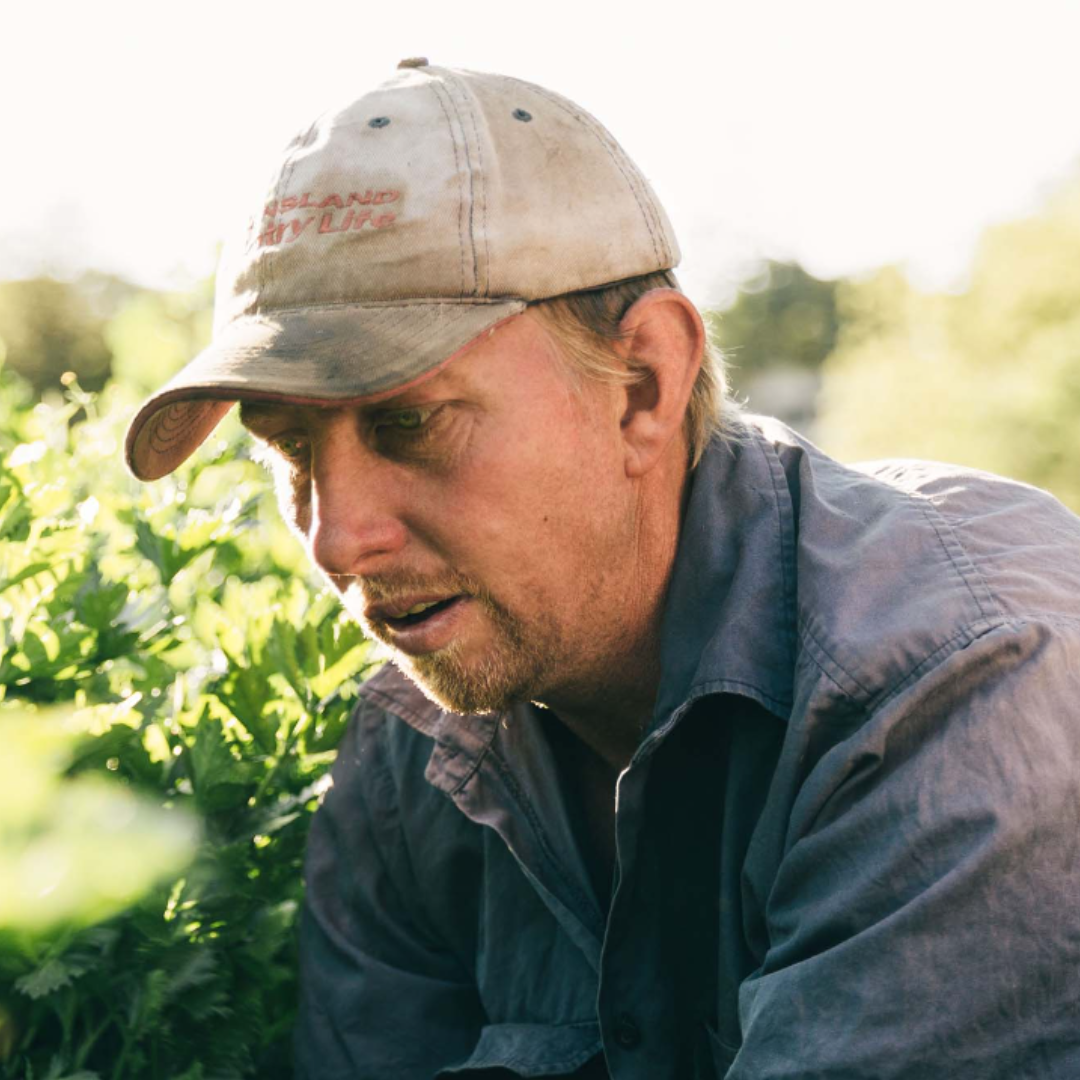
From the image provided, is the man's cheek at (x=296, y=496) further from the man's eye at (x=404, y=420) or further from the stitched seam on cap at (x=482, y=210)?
the stitched seam on cap at (x=482, y=210)

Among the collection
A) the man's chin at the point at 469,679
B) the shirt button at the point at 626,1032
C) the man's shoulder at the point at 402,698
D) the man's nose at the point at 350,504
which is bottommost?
the shirt button at the point at 626,1032

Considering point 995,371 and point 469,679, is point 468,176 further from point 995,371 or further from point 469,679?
point 995,371

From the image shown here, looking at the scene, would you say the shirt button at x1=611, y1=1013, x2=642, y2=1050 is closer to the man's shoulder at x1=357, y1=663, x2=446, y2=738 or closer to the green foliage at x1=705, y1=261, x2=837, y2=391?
the man's shoulder at x1=357, y1=663, x2=446, y2=738

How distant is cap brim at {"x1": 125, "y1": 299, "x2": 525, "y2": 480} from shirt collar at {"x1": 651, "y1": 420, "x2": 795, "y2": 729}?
1.64 ft

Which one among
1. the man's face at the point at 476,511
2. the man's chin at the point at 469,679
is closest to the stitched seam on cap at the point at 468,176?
the man's face at the point at 476,511

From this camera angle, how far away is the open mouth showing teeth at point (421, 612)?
2189 mm

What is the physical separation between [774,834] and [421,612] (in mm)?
652

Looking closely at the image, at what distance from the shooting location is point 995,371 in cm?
1977

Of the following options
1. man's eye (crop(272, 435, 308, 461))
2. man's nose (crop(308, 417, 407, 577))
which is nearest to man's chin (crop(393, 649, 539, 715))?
man's nose (crop(308, 417, 407, 577))

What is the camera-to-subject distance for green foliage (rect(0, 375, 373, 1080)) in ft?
6.76

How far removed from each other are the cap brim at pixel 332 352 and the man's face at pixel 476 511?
69 millimetres

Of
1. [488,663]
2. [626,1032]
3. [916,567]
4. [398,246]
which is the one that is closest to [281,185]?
[398,246]

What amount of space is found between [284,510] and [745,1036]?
3.89 ft

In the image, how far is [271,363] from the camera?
201 cm
